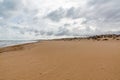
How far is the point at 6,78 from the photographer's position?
21.3 feet

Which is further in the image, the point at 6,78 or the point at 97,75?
the point at 6,78

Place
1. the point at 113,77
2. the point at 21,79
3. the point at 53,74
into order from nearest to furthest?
the point at 113,77 < the point at 21,79 < the point at 53,74

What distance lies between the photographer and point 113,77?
5754 mm

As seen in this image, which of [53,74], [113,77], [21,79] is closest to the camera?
[113,77]

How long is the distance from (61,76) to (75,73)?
732 mm

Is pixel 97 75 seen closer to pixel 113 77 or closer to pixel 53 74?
pixel 113 77

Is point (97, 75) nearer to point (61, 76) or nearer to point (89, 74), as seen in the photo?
point (89, 74)

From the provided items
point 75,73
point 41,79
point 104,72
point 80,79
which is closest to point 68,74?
point 75,73

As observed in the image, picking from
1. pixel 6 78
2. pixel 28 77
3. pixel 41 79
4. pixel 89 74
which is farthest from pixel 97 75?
pixel 6 78

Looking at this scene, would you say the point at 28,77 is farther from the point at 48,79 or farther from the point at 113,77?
the point at 113,77

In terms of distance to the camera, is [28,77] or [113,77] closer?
[113,77]

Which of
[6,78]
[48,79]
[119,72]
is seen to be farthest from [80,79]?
[6,78]

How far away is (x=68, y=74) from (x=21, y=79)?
2143 millimetres

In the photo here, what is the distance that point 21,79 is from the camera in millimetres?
6188
